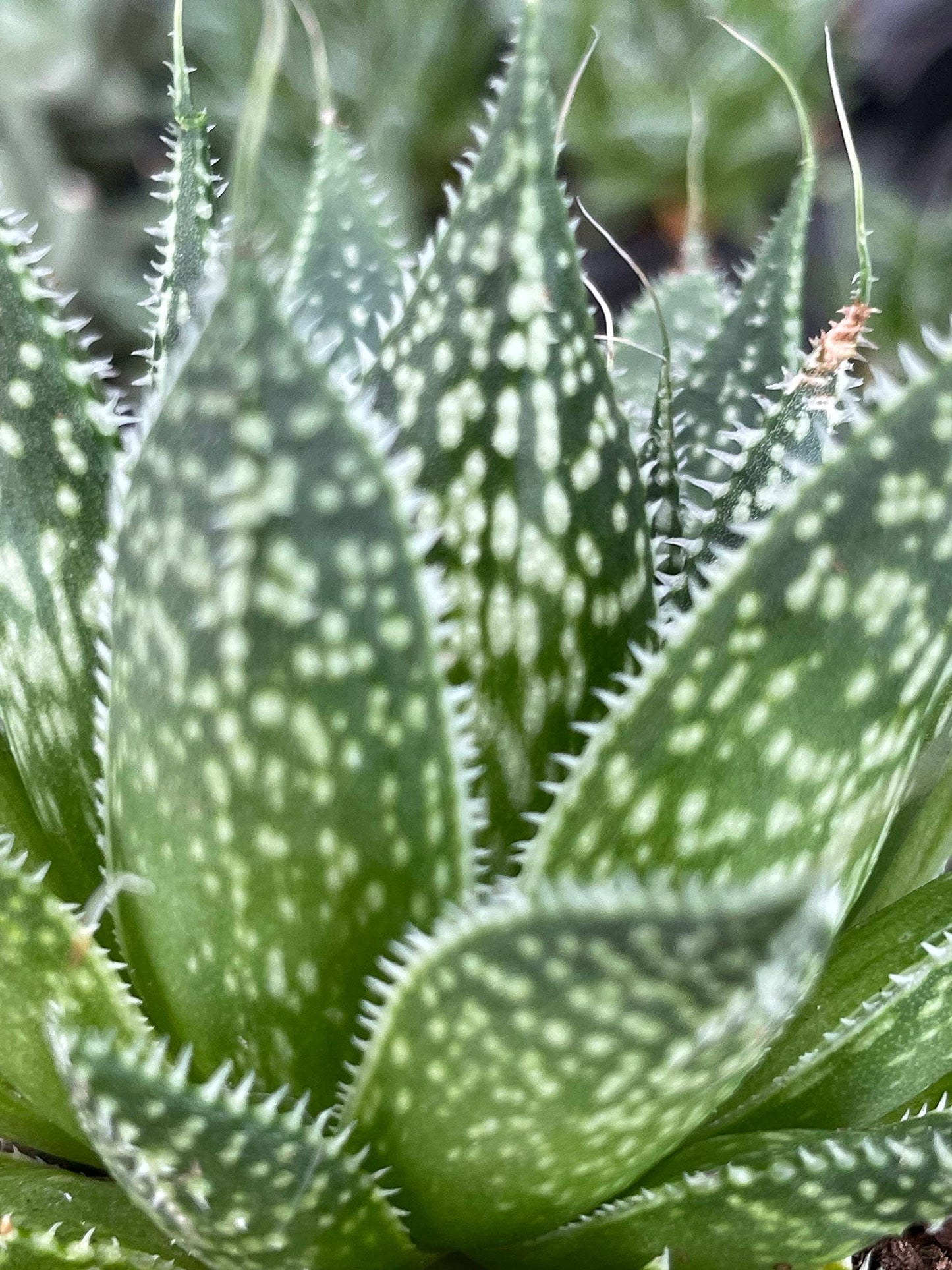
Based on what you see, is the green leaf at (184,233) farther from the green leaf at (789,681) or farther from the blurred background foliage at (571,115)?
the blurred background foliage at (571,115)

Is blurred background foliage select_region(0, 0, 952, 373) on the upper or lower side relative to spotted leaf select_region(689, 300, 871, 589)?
upper

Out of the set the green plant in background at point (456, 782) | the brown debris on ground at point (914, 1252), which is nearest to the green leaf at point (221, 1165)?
the green plant in background at point (456, 782)

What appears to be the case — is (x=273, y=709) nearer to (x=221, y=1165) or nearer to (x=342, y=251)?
(x=221, y=1165)

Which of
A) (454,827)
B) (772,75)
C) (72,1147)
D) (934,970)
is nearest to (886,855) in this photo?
(934,970)

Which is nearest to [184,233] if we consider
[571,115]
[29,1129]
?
[29,1129]

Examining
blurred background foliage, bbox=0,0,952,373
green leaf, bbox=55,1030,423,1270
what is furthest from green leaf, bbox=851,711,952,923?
blurred background foliage, bbox=0,0,952,373

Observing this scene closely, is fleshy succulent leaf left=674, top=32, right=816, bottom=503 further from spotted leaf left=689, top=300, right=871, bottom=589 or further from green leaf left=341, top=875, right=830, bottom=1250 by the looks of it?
green leaf left=341, top=875, right=830, bottom=1250

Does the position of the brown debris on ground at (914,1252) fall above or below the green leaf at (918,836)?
below
